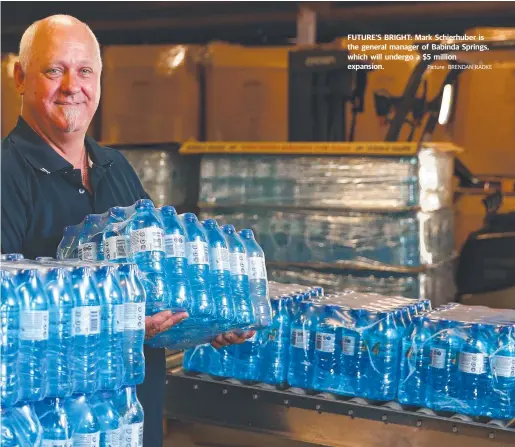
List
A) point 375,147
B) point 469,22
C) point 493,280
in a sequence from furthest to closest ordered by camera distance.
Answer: point 469,22, point 493,280, point 375,147

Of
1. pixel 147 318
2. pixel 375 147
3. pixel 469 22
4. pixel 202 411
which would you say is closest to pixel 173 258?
pixel 147 318

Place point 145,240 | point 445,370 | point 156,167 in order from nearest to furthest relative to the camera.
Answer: point 145,240, point 445,370, point 156,167

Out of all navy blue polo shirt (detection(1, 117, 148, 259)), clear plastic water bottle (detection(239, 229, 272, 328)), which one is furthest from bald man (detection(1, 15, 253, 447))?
clear plastic water bottle (detection(239, 229, 272, 328))

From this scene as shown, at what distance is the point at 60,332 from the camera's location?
6.35 feet

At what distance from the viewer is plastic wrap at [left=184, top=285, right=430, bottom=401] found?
3.07 m

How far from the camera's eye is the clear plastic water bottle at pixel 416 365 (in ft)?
9.80

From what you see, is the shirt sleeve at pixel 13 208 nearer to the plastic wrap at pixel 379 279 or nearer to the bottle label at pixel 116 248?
the bottle label at pixel 116 248

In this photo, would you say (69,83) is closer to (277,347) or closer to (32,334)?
(32,334)

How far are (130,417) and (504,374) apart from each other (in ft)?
4.44

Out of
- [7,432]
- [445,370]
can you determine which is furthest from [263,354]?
[7,432]

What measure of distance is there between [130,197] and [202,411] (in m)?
0.92

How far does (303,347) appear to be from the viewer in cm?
317

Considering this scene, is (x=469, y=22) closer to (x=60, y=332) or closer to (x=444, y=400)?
(x=444, y=400)

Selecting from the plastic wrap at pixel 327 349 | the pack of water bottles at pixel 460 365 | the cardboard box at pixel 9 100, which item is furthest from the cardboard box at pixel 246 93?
the pack of water bottles at pixel 460 365
